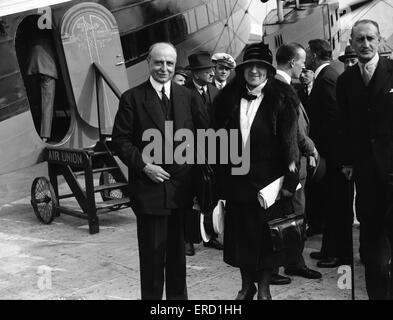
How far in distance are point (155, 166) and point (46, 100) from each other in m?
5.08

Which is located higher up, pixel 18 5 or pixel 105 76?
pixel 18 5

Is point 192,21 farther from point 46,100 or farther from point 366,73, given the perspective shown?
point 366,73

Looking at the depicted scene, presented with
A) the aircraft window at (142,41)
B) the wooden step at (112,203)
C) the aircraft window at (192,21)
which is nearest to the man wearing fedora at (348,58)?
the wooden step at (112,203)

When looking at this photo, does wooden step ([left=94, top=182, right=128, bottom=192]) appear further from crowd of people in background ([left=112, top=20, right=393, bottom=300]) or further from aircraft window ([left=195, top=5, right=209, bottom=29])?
aircraft window ([left=195, top=5, right=209, bottom=29])

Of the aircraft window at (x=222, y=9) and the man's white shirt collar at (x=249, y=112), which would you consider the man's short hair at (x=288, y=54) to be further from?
the aircraft window at (x=222, y=9)

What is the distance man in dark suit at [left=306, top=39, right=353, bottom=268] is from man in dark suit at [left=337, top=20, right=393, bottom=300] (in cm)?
95

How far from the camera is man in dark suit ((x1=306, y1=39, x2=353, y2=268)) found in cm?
490

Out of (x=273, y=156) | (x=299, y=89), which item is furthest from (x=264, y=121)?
(x=299, y=89)

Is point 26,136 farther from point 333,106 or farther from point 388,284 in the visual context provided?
point 388,284

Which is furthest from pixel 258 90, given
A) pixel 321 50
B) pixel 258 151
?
pixel 321 50

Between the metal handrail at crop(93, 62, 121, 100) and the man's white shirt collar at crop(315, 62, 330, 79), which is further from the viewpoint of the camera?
the metal handrail at crop(93, 62, 121, 100)

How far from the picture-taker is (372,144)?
373 centimetres

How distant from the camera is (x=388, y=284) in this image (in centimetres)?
389

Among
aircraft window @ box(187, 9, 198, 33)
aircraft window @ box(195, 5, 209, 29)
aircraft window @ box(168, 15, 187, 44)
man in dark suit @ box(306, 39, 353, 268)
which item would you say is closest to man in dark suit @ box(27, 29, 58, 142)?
aircraft window @ box(168, 15, 187, 44)
